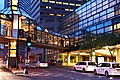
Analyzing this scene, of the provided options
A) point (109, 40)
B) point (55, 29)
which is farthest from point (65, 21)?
point (109, 40)

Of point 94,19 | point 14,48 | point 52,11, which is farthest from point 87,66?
point 52,11

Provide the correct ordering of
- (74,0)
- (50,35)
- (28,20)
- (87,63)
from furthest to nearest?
(74,0) → (50,35) → (28,20) → (87,63)

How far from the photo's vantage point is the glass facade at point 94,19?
69.3m

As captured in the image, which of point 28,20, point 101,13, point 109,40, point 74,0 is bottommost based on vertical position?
point 109,40

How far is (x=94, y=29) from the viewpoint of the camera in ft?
253

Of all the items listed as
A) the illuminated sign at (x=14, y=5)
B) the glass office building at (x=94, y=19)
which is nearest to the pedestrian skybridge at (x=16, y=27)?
the illuminated sign at (x=14, y=5)

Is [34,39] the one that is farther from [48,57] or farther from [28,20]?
[48,57]

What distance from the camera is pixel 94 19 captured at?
83188 millimetres

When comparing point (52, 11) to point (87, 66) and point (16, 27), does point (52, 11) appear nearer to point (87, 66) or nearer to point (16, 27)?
point (16, 27)

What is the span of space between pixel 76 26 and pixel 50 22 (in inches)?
1297

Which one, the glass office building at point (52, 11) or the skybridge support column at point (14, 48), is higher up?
the glass office building at point (52, 11)

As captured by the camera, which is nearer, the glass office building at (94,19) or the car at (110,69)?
the car at (110,69)

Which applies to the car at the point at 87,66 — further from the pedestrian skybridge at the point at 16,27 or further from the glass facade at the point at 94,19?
the glass facade at the point at 94,19

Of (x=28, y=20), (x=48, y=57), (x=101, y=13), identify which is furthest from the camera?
(x=48, y=57)
